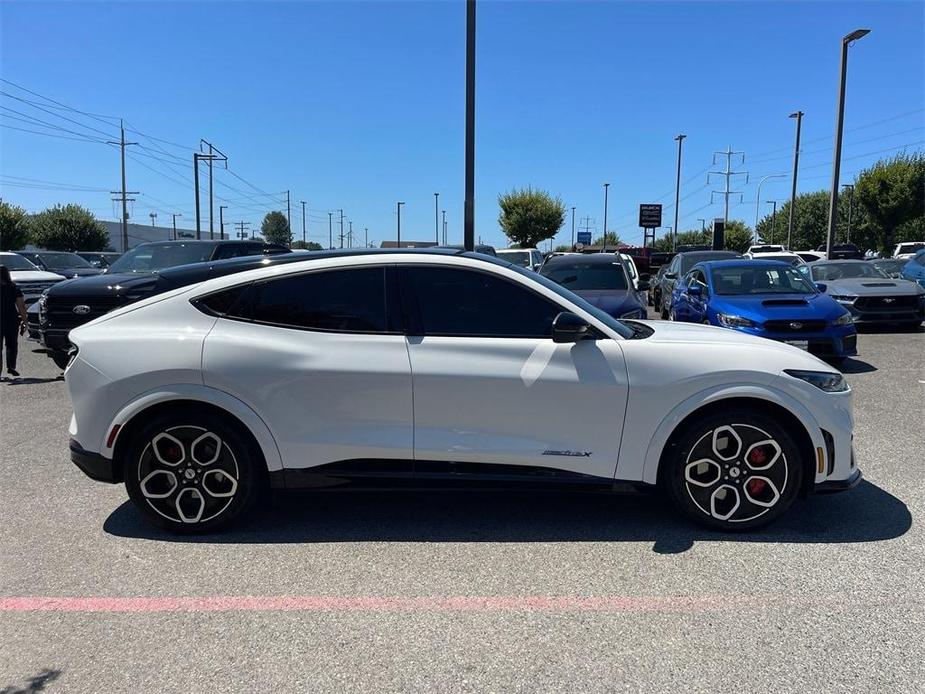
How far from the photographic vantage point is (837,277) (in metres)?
13.9

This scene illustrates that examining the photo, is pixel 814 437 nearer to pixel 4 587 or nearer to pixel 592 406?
pixel 592 406

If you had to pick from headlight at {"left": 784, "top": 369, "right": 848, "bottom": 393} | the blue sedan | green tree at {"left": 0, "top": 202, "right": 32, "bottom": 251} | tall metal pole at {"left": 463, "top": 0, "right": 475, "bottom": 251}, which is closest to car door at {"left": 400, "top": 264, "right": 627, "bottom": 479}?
headlight at {"left": 784, "top": 369, "right": 848, "bottom": 393}

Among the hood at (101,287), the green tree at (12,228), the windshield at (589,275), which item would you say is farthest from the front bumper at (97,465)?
the green tree at (12,228)

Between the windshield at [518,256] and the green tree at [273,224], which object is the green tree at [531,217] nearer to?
the windshield at [518,256]

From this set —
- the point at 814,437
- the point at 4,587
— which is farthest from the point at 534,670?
the point at 4,587

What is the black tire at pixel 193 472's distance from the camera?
3910 mm

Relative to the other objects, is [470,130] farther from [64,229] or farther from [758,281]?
[64,229]

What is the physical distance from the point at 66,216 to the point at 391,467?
65.8 meters

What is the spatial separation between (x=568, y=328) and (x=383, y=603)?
1.75 meters

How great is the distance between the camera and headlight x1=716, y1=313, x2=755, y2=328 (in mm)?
8773

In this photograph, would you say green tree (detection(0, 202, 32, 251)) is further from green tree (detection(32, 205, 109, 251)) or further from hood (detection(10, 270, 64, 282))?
hood (detection(10, 270, 64, 282))

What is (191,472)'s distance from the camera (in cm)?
396

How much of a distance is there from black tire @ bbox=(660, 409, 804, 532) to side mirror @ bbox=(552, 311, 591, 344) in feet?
2.69

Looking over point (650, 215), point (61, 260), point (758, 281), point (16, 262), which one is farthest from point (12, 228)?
point (758, 281)
